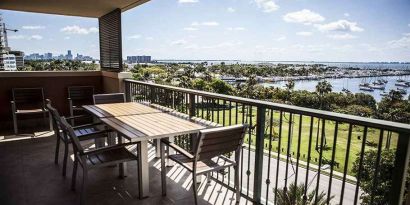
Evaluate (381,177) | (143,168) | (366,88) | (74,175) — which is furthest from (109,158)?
(366,88)

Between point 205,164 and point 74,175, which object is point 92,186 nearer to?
point 74,175

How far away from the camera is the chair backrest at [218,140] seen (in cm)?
215

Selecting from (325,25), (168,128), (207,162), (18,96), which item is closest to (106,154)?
(168,128)

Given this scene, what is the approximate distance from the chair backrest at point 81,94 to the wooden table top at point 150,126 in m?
3.84

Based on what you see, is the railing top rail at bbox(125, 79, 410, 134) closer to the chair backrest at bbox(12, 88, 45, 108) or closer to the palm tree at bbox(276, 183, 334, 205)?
the palm tree at bbox(276, 183, 334, 205)

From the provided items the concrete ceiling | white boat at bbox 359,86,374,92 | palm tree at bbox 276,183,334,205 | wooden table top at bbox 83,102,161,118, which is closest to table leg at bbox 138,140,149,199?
wooden table top at bbox 83,102,161,118

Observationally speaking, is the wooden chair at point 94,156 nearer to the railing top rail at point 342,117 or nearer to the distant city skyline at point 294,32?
the railing top rail at point 342,117

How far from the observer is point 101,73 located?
7.03 metres

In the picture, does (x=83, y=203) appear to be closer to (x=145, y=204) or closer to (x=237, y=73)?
(x=145, y=204)

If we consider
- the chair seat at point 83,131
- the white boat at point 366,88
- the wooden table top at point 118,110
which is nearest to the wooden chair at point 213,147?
the wooden table top at point 118,110

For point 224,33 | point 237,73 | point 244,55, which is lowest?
Result: point 237,73

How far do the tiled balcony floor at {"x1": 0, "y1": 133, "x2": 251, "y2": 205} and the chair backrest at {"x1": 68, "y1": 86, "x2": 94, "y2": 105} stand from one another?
2.60 meters

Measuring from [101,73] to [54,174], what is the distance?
13.0ft

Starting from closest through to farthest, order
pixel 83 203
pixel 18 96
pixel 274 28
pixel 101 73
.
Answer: pixel 83 203
pixel 18 96
pixel 101 73
pixel 274 28
